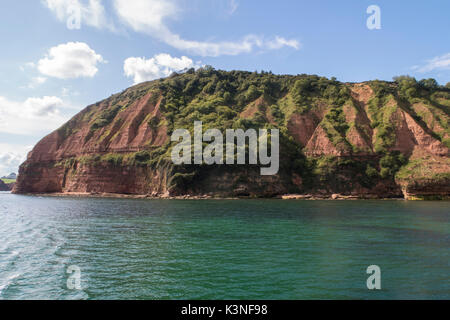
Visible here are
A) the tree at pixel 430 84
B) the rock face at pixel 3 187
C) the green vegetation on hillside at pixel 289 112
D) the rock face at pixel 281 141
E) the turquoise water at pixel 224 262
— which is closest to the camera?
the turquoise water at pixel 224 262

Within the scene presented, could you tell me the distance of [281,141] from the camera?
3935 inches

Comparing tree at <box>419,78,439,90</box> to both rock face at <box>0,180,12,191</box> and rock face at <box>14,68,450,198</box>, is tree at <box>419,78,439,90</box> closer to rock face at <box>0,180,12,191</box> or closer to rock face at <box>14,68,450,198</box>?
rock face at <box>14,68,450,198</box>

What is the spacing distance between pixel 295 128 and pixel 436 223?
76115mm

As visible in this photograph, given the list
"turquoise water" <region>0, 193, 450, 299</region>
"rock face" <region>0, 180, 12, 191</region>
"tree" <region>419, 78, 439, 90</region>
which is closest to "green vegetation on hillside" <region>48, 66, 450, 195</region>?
"tree" <region>419, 78, 439, 90</region>

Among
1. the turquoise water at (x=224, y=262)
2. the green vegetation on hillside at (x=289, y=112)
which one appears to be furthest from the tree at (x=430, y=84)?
the turquoise water at (x=224, y=262)

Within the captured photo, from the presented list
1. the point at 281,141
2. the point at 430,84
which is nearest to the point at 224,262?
the point at 281,141

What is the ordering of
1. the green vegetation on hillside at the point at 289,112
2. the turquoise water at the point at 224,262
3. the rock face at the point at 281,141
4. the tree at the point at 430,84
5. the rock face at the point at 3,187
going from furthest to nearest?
the rock face at the point at 3,187 < the tree at the point at 430,84 < the green vegetation on hillside at the point at 289,112 < the rock face at the point at 281,141 < the turquoise water at the point at 224,262

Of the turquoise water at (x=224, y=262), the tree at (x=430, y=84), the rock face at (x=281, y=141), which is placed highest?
the tree at (x=430, y=84)

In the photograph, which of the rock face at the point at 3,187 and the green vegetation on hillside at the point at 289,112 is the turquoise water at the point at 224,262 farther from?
the rock face at the point at 3,187

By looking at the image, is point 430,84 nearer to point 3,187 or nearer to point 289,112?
point 289,112

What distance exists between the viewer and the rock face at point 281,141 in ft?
297

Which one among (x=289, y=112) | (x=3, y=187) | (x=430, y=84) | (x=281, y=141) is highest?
(x=430, y=84)

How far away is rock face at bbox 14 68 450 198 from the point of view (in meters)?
A: 90.5
